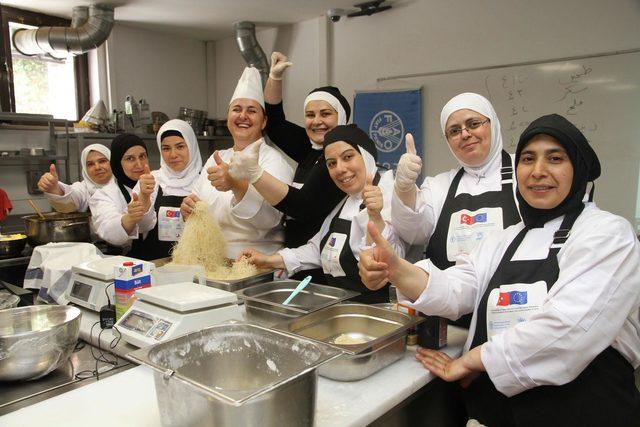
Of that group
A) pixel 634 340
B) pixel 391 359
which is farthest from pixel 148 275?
pixel 634 340

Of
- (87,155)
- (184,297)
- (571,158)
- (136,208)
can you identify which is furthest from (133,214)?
(571,158)

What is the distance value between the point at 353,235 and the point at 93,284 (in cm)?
108

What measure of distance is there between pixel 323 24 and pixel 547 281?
14.8 feet

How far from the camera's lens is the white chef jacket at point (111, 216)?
264 cm

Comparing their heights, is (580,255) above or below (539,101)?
below

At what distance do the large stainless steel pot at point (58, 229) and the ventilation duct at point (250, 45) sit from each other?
119 inches

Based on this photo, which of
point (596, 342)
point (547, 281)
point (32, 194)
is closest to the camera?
point (596, 342)

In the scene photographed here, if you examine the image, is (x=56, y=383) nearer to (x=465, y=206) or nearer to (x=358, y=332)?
(x=358, y=332)

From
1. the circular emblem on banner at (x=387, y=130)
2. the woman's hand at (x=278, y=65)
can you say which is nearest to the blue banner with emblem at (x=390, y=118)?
the circular emblem on banner at (x=387, y=130)

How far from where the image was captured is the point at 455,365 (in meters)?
1.36

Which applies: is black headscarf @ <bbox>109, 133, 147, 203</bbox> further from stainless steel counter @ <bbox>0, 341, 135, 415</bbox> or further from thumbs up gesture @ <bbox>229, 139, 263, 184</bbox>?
stainless steel counter @ <bbox>0, 341, 135, 415</bbox>

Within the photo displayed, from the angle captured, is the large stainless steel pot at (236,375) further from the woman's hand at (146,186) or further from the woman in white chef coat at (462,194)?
the woman's hand at (146,186)

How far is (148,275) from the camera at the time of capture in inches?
69.7

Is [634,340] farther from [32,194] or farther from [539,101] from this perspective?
[32,194]
